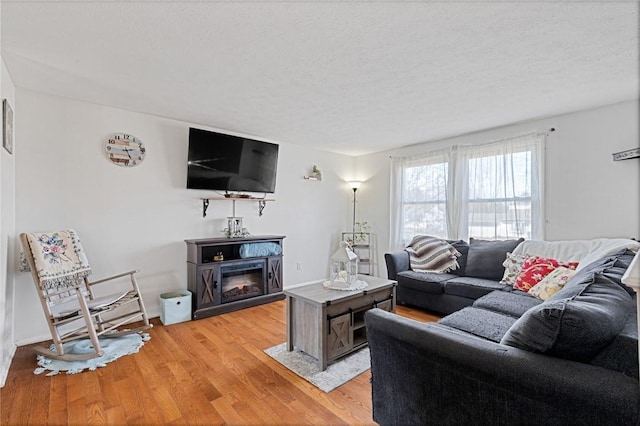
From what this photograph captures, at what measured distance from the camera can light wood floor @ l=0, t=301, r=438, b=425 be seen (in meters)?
1.69

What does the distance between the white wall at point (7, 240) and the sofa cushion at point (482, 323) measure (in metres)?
3.10

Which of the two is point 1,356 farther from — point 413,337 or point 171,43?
point 413,337

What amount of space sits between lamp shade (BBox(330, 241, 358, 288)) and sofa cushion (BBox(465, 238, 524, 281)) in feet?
5.09

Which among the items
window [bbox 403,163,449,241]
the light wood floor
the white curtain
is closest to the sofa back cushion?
the light wood floor

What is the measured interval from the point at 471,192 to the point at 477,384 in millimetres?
3388

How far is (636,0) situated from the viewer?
1.50m

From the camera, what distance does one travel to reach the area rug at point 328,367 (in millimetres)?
2037

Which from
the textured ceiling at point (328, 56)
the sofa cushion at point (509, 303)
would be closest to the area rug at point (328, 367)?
the sofa cushion at point (509, 303)

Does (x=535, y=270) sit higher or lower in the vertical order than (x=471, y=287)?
higher

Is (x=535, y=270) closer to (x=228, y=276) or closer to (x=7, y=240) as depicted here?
(x=228, y=276)

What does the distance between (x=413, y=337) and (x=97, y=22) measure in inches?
93.2

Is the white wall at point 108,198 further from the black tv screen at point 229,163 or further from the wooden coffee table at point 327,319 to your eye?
the wooden coffee table at point 327,319

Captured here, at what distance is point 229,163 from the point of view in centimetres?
373

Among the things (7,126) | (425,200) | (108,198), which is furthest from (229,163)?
(425,200)
